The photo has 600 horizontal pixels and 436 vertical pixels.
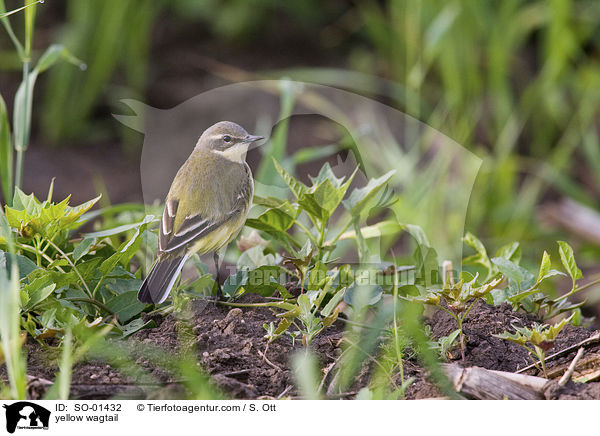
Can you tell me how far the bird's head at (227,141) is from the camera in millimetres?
1675

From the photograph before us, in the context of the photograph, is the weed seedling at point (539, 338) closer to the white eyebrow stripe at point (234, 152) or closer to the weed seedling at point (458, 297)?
the weed seedling at point (458, 297)

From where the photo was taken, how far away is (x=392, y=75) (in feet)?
15.9

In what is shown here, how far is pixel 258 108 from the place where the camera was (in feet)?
14.4

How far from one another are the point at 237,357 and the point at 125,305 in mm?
264

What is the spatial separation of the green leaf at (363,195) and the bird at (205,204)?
9.1 inches

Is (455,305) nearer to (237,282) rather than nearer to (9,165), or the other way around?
(237,282)

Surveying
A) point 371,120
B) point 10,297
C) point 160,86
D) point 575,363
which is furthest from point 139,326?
point 160,86

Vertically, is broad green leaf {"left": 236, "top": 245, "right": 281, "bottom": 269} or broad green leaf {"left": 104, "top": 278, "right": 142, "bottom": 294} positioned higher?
broad green leaf {"left": 236, "top": 245, "right": 281, "bottom": 269}

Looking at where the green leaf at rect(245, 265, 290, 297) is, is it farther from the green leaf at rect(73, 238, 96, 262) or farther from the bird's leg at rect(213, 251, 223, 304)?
the green leaf at rect(73, 238, 96, 262)

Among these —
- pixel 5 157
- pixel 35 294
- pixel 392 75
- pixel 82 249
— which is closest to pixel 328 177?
pixel 82 249

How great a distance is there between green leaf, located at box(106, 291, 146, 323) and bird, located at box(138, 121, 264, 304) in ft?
0.28

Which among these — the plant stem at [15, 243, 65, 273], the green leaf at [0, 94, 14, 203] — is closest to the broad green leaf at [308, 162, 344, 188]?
the plant stem at [15, 243, 65, 273]
